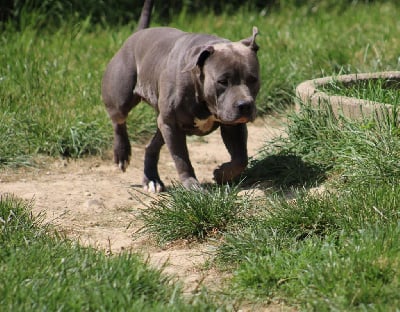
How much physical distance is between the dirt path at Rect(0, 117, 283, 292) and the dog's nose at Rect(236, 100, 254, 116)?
83cm

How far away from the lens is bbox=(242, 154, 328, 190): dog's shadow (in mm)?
6234

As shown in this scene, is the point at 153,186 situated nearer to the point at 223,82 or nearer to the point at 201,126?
the point at 201,126

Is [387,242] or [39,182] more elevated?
[387,242]

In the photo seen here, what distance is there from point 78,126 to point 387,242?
404cm

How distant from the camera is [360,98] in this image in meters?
6.60

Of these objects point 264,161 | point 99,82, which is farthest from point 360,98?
point 99,82

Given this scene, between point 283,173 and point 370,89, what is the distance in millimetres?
897

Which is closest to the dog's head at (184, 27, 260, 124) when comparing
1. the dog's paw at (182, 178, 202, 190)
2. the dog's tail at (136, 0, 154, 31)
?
the dog's paw at (182, 178, 202, 190)

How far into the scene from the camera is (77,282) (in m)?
4.11

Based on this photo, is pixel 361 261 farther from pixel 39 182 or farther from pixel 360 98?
pixel 39 182

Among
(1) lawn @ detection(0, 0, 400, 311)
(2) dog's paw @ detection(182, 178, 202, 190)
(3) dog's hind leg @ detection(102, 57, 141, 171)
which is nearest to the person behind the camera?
(1) lawn @ detection(0, 0, 400, 311)

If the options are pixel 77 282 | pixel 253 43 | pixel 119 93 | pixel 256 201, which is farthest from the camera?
pixel 119 93

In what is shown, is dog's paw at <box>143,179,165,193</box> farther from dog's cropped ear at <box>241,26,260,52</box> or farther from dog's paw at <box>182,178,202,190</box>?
dog's cropped ear at <box>241,26,260,52</box>

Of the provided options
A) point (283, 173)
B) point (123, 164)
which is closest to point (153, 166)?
point (123, 164)
